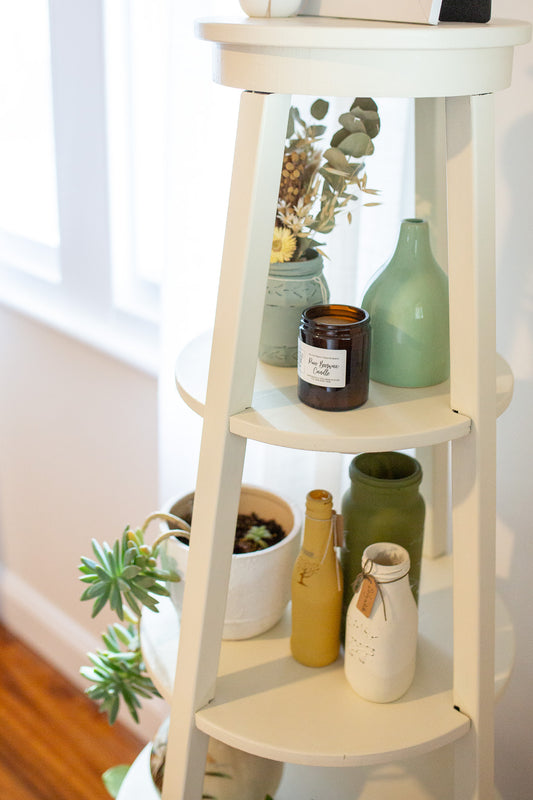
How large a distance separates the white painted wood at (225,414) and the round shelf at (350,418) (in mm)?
35

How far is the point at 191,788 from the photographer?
3.10ft

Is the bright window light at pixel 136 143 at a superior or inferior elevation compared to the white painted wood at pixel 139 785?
superior

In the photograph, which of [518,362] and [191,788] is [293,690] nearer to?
[191,788]

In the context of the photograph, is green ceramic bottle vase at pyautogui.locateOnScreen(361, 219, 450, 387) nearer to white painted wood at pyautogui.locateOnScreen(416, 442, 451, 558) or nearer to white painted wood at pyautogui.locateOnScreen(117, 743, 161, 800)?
white painted wood at pyautogui.locateOnScreen(416, 442, 451, 558)

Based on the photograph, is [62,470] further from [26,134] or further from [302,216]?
[302,216]

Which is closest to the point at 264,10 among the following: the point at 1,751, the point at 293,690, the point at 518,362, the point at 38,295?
the point at 518,362

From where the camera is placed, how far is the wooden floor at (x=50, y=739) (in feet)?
5.92

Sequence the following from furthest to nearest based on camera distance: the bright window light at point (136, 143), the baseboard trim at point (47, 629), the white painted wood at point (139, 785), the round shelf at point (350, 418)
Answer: the baseboard trim at point (47, 629), the bright window light at point (136, 143), the white painted wood at point (139, 785), the round shelf at point (350, 418)

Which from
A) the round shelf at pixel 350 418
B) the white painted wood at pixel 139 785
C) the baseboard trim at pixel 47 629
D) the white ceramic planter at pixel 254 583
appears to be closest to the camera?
the round shelf at pixel 350 418

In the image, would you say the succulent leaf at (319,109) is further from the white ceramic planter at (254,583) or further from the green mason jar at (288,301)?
the white ceramic planter at (254,583)

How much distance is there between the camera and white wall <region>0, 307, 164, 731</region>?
69.9 inches

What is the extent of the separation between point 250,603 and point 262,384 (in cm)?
29

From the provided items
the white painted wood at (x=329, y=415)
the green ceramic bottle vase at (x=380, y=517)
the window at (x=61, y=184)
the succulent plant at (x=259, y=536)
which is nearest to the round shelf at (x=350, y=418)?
the white painted wood at (x=329, y=415)

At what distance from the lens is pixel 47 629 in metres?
2.14
